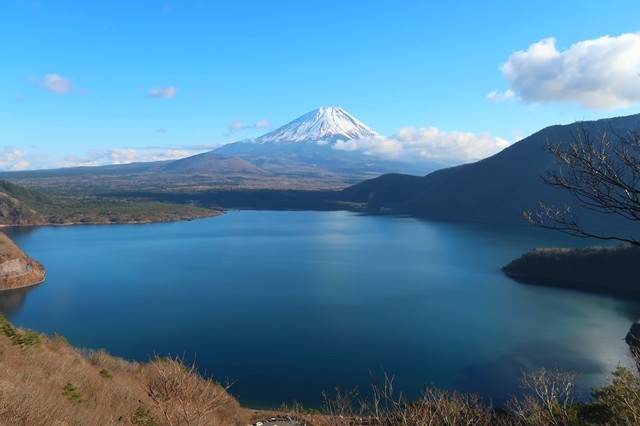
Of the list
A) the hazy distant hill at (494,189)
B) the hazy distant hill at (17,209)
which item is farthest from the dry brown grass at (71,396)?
the hazy distant hill at (17,209)

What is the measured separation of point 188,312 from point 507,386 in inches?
482

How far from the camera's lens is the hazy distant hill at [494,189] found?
57.0 meters

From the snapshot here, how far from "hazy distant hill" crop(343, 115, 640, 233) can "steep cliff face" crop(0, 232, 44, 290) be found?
45840 millimetres

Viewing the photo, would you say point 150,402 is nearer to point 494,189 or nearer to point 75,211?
point 75,211

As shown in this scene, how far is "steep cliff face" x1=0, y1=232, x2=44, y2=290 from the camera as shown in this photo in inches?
1024

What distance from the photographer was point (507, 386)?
13008mm

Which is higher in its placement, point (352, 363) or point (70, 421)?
point (70, 421)

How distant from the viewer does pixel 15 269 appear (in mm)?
26625

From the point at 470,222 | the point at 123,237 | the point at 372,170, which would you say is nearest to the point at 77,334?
the point at 123,237

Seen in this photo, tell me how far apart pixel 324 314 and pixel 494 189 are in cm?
4960

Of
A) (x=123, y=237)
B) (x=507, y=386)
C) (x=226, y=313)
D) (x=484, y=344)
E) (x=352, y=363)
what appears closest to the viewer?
(x=507, y=386)

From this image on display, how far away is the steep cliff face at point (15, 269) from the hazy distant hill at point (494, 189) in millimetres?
45840

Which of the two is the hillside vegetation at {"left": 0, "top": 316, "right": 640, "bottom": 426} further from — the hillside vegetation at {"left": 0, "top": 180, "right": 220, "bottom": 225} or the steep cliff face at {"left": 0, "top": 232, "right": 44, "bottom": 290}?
the hillside vegetation at {"left": 0, "top": 180, "right": 220, "bottom": 225}

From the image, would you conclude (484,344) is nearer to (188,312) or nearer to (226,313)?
(226,313)
